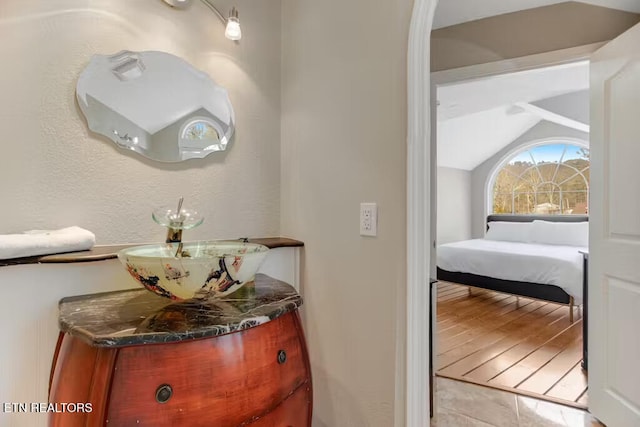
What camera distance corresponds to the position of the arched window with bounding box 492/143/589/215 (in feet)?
18.1

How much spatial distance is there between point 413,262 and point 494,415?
4.80ft

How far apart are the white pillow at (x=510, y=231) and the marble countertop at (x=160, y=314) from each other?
17.7 ft

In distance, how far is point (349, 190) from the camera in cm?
134

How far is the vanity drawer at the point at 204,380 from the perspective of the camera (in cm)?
70

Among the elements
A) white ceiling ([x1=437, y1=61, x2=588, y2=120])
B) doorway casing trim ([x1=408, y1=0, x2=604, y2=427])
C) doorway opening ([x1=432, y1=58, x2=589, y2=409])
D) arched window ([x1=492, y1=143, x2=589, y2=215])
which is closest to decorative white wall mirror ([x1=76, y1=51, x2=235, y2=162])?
doorway casing trim ([x1=408, y1=0, x2=604, y2=427])

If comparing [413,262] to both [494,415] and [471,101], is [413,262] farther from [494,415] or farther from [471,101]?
[471,101]

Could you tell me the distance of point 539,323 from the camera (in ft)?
11.6

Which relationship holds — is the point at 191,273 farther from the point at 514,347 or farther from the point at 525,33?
the point at 514,347

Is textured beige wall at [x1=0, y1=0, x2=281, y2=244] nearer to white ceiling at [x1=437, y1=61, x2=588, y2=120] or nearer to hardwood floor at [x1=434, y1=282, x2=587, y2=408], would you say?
hardwood floor at [x1=434, y1=282, x2=587, y2=408]

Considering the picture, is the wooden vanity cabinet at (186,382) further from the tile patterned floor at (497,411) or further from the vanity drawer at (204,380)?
the tile patterned floor at (497,411)

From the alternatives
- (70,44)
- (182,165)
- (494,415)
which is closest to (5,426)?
(182,165)

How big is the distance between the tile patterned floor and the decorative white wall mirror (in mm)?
1933

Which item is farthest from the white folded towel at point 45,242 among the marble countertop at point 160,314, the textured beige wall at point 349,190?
the textured beige wall at point 349,190

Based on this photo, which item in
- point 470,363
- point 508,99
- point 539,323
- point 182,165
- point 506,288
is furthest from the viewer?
point 508,99
